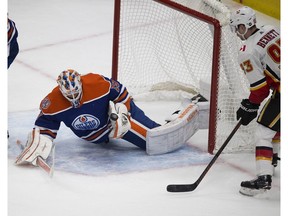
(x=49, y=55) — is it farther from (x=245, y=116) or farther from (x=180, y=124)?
(x=245, y=116)

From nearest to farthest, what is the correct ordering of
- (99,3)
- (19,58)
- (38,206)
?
(38,206) → (19,58) → (99,3)

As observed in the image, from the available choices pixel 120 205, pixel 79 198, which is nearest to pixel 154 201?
pixel 120 205

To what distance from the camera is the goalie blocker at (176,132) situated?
313 cm

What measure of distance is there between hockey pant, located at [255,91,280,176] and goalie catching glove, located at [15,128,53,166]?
101cm

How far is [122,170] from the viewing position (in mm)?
2996

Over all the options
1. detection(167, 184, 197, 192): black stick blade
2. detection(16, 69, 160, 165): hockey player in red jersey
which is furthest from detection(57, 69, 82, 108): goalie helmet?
detection(167, 184, 197, 192): black stick blade

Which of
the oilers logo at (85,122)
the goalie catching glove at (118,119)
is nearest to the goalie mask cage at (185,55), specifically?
the goalie catching glove at (118,119)

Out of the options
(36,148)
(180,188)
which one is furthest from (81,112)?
(180,188)

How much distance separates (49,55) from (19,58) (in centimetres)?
23

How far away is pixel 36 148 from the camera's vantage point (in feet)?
9.63

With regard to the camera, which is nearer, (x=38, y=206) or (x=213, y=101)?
(x=38, y=206)

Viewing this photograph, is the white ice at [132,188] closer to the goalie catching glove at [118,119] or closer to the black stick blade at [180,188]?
the black stick blade at [180,188]

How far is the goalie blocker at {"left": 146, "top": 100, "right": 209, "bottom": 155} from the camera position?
313cm

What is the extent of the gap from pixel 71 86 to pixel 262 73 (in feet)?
2.88
